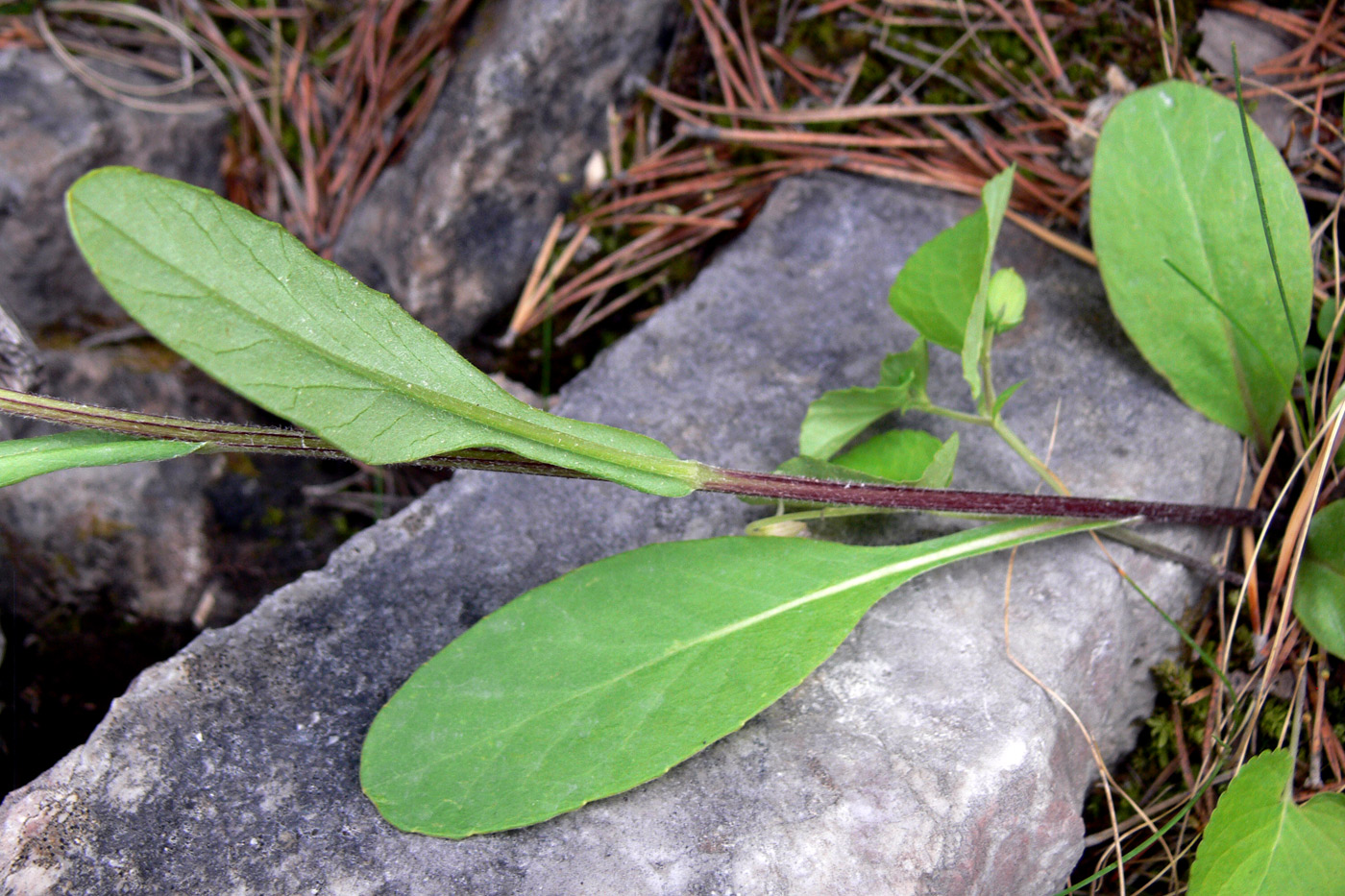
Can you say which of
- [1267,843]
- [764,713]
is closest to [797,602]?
[764,713]

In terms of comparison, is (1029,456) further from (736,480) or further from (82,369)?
(82,369)

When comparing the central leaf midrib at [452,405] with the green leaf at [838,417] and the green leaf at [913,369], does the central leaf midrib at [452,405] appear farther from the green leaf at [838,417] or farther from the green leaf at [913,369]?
the green leaf at [913,369]

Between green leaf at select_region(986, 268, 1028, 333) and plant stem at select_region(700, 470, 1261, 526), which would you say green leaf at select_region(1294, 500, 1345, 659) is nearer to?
plant stem at select_region(700, 470, 1261, 526)

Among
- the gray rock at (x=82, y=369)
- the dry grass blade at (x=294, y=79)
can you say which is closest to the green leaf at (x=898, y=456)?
the dry grass blade at (x=294, y=79)

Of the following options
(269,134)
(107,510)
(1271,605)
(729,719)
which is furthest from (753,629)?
(269,134)

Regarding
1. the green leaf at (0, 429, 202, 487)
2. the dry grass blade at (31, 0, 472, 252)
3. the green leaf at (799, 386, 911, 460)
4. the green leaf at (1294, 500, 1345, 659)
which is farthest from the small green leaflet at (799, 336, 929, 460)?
the dry grass blade at (31, 0, 472, 252)

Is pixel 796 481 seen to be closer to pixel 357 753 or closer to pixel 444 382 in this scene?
pixel 444 382
